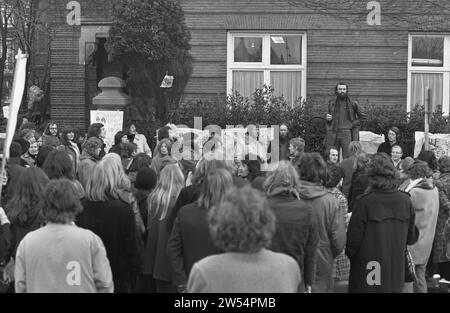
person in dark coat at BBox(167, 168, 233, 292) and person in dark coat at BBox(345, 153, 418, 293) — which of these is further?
person in dark coat at BBox(345, 153, 418, 293)

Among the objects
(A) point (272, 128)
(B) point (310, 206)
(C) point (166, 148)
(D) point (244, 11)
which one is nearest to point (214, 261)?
(B) point (310, 206)

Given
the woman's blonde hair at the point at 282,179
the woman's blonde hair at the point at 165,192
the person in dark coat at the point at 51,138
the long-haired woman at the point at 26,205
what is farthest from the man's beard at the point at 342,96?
the long-haired woman at the point at 26,205

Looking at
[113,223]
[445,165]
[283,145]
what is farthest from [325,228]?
[283,145]

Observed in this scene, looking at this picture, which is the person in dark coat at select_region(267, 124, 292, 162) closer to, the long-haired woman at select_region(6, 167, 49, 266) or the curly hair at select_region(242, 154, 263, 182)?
the curly hair at select_region(242, 154, 263, 182)

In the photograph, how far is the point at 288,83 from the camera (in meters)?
19.6

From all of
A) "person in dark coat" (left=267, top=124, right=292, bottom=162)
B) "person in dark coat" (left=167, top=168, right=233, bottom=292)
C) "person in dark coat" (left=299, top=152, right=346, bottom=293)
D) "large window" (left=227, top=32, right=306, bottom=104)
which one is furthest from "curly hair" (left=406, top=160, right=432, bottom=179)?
"large window" (left=227, top=32, right=306, bottom=104)

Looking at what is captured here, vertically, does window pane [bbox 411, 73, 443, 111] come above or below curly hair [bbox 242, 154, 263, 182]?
above

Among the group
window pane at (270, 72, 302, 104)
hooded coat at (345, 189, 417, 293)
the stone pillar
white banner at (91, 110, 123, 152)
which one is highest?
window pane at (270, 72, 302, 104)

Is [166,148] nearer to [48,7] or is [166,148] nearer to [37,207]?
[37,207]

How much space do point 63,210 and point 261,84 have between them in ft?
47.9

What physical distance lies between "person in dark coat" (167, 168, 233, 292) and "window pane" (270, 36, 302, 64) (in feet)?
45.2

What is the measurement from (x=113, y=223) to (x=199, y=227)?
105 cm

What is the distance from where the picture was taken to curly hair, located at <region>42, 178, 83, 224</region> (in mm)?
5215

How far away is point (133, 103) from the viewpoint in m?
16.2
